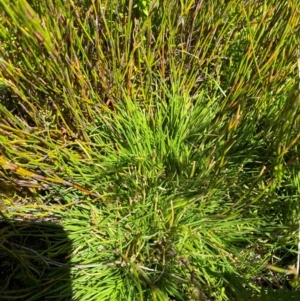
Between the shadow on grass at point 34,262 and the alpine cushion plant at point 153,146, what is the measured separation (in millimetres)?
15

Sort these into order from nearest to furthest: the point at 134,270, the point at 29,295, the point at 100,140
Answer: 1. the point at 134,270
2. the point at 29,295
3. the point at 100,140

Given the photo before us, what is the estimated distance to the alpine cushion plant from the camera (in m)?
1.20

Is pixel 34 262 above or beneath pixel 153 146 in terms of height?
beneath

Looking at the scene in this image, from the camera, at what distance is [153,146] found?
1372mm

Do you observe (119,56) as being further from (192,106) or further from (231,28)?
(231,28)

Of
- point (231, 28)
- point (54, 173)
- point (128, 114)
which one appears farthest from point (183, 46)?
point (54, 173)

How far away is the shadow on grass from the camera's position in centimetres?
123

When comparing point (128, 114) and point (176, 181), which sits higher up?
point (128, 114)

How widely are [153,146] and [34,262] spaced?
1.69 ft

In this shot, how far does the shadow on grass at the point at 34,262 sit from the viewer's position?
1229 mm

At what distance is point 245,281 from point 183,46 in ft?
2.56

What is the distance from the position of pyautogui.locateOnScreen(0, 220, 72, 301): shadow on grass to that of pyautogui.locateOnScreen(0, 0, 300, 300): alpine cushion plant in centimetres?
1

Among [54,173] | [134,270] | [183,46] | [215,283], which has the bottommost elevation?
[215,283]

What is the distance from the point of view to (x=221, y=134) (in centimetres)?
121
